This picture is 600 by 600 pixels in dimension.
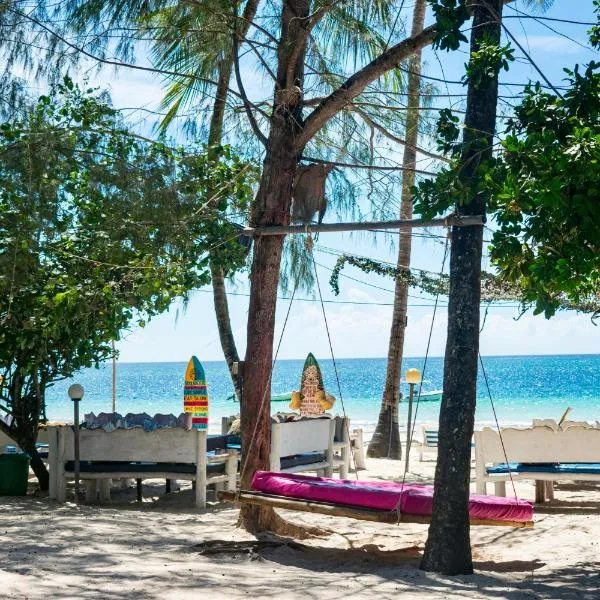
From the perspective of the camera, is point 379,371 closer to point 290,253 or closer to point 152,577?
point 290,253

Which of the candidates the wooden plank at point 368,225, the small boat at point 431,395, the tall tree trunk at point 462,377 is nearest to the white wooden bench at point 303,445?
the wooden plank at point 368,225

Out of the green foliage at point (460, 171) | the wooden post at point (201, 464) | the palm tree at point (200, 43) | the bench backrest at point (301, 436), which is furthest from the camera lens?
the bench backrest at point (301, 436)

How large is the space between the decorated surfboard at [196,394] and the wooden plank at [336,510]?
608 centimetres

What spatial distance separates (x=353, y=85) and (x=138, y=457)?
390 centimetres

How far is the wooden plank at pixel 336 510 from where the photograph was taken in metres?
6.27

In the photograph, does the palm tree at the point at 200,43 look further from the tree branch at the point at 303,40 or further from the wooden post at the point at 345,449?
the wooden post at the point at 345,449

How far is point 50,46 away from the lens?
8.20 metres

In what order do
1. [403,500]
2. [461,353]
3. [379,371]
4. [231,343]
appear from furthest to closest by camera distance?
[379,371], [231,343], [403,500], [461,353]

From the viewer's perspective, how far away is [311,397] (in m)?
13.4

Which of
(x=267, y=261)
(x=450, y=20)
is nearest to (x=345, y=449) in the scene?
(x=267, y=261)

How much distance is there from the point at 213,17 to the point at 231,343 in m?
5.57

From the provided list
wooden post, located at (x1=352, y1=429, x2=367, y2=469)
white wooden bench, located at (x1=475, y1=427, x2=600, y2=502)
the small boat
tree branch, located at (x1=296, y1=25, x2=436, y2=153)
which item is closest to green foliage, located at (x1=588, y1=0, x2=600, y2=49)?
tree branch, located at (x1=296, y1=25, x2=436, y2=153)

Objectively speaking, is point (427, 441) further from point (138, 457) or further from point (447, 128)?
point (447, 128)

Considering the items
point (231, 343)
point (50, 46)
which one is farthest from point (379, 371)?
point (50, 46)
